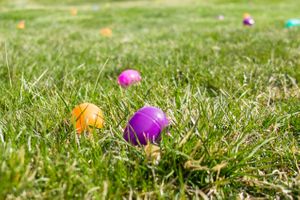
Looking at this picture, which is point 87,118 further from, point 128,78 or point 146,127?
point 128,78

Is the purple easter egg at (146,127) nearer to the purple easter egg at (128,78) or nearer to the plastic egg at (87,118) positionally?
the plastic egg at (87,118)

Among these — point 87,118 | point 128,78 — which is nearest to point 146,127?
point 87,118

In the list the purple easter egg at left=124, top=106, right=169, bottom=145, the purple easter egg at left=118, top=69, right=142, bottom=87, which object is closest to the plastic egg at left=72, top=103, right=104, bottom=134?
the purple easter egg at left=124, top=106, right=169, bottom=145

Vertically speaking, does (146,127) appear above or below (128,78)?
above

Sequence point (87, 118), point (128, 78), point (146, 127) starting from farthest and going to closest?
point (128, 78) → point (87, 118) → point (146, 127)

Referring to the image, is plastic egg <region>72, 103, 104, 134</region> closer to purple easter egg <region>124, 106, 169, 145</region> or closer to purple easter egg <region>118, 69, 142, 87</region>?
purple easter egg <region>124, 106, 169, 145</region>

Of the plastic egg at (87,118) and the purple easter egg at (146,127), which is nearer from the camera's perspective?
the purple easter egg at (146,127)

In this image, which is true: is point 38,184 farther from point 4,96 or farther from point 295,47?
point 295,47

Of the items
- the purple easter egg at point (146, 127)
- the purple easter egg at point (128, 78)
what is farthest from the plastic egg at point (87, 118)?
the purple easter egg at point (128, 78)
